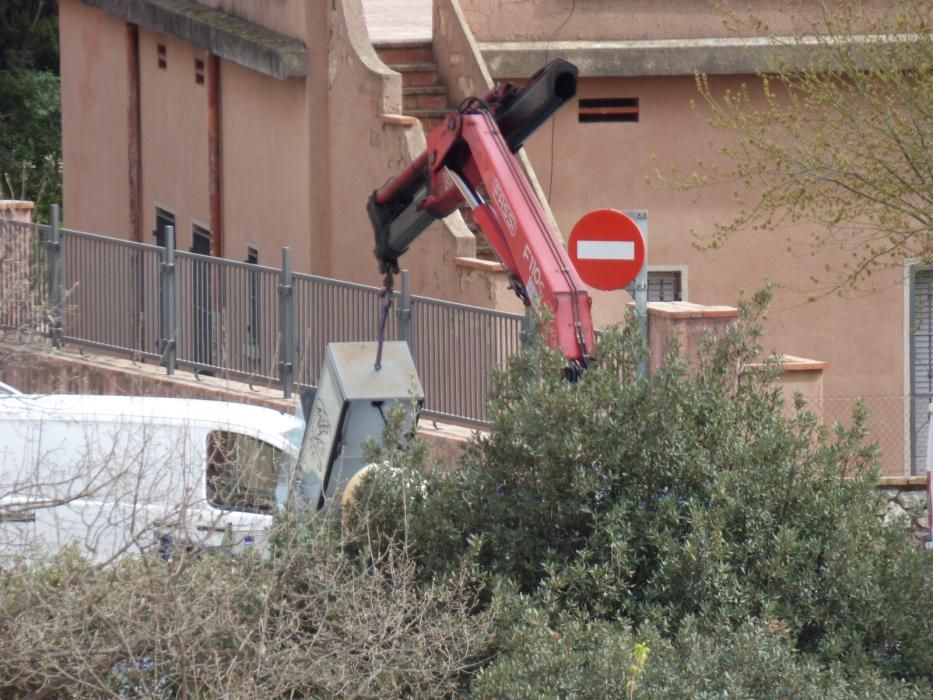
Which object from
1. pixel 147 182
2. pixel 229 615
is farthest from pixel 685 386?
pixel 147 182

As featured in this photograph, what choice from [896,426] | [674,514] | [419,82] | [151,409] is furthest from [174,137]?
[674,514]

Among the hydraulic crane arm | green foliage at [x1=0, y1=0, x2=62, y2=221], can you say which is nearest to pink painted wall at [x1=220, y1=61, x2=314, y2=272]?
the hydraulic crane arm

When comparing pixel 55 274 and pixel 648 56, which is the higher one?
pixel 648 56

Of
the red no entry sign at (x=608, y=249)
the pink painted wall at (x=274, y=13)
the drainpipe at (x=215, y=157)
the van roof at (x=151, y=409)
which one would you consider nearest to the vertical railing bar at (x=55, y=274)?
the pink painted wall at (x=274, y=13)

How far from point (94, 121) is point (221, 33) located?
242 inches

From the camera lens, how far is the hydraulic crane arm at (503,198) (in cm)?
1041

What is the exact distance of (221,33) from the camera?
68.8ft

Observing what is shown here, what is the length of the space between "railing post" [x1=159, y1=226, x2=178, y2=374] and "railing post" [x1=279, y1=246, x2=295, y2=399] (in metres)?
1.20

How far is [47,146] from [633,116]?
82.1 ft

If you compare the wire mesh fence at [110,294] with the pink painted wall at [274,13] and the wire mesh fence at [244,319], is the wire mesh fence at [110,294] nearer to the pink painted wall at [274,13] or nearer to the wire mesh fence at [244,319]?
the wire mesh fence at [244,319]

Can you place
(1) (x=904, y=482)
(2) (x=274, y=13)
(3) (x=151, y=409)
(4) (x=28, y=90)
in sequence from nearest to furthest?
1. (3) (x=151, y=409)
2. (1) (x=904, y=482)
3. (2) (x=274, y=13)
4. (4) (x=28, y=90)

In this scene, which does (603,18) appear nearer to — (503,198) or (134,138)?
(503,198)

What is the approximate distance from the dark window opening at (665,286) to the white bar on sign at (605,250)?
8.01 metres

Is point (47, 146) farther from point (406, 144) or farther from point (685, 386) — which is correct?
point (685, 386)
